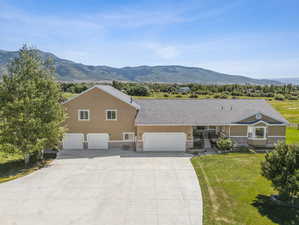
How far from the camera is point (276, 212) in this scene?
1150 centimetres

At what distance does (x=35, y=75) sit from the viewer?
18719 mm

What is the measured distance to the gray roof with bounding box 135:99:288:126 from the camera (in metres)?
22.7

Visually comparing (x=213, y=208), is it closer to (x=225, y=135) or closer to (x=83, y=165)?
(x=83, y=165)

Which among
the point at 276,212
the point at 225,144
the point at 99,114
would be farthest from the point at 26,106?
the point at 276,212

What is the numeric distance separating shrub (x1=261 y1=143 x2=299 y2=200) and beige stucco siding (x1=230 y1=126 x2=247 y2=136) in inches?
422

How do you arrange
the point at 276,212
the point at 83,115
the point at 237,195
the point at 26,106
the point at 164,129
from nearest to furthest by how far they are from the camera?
the point at 276,212 → the point at 237,195 → the point at 26,106 → the point at 164,129 → the point at 83,115

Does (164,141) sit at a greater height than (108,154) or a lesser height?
greater

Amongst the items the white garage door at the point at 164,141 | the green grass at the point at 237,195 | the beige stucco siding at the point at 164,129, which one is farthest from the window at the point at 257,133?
the white garage door at the point at 164,141

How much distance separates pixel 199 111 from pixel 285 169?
13.5 m

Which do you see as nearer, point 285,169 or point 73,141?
point 285,169

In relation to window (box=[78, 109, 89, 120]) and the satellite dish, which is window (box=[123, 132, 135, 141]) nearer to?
window (box=[78, 109, 89, 120])

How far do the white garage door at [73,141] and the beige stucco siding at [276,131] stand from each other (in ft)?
62.8

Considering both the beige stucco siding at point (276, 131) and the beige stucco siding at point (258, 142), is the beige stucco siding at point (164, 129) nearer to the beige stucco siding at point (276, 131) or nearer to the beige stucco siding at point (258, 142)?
the beige stucco siding at point (258, 142)

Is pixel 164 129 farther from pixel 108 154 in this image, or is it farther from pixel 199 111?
pixel 108 154
